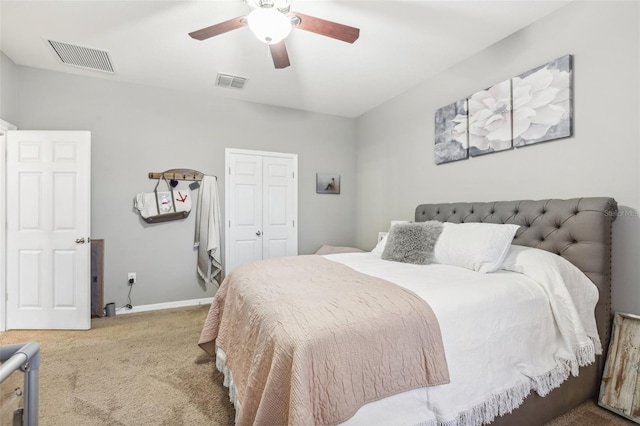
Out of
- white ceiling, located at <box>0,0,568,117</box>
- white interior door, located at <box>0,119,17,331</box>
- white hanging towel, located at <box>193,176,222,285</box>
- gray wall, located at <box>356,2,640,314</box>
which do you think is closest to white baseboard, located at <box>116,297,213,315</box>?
white hanging towel, located at <box>193,176,222,285</box>

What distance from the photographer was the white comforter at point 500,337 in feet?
3.74

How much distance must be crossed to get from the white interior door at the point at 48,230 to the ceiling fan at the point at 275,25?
2.14 metres

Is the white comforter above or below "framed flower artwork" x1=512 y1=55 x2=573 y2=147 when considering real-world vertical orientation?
below

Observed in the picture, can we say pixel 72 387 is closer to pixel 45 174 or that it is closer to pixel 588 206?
pixel 45 174

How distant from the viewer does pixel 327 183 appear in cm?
444

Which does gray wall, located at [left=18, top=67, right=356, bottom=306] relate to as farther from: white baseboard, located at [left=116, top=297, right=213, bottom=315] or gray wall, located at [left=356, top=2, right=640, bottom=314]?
gray wall, located at [left=356, top=2, right=640, bottom=314]

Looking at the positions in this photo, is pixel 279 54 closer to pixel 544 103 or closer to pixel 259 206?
pixel 544 103

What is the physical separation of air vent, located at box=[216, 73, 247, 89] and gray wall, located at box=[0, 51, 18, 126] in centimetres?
195

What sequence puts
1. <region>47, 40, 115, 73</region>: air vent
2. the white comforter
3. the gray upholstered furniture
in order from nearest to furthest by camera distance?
the white comforter
the gray upholstered furniture
<region>47, 40, 115, 73</region>: air vent

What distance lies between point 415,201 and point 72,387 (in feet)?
11.4

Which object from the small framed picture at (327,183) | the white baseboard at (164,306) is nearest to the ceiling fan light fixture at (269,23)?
the small framed picture at (327,183)

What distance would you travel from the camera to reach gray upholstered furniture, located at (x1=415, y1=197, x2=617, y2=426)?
1500 mm

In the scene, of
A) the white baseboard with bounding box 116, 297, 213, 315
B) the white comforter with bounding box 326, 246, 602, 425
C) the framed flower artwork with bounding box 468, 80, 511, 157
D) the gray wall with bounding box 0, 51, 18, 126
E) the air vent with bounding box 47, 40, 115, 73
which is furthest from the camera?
the white baseboard with bounding box 116, 297, 213, 315

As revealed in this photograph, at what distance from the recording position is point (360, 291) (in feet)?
4.56
